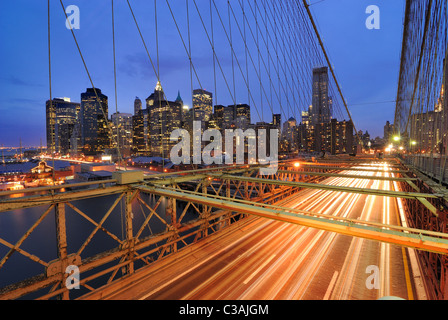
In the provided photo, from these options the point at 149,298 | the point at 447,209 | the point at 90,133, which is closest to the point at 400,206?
the point at 447,209

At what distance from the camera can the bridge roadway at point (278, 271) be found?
605cm

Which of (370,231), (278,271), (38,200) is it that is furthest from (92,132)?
(370,231)

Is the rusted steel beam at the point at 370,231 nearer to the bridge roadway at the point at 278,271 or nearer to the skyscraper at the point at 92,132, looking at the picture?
the bridge roadway at the point at 278,271

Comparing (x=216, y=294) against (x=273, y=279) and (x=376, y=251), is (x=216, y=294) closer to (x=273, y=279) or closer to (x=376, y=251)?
(x=273, y=279)

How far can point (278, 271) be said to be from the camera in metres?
7.09

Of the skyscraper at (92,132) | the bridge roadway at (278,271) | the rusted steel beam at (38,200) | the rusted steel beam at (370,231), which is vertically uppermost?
Result: the skyscraper at (92,132)

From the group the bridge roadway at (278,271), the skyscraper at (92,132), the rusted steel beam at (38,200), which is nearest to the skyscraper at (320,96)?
the bridge roadway at (278,271)

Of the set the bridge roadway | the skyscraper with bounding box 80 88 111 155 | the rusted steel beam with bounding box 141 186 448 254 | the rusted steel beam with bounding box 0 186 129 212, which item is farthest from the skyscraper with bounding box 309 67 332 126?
the skyscraper with bounding box 80 88 111 155

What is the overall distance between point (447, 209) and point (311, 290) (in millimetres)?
4598

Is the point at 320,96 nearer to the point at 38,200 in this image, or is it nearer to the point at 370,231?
the point at 370,231

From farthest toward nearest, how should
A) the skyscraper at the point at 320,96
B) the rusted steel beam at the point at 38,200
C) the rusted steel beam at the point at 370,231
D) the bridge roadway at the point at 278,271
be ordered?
the skyscraper at the point at 320,96 < the bridge roadway at the point at 278,271 < the rusted steel beam at the point at 38,200 < the rusted steel beam at the point at 370,231

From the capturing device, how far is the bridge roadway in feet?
19.9

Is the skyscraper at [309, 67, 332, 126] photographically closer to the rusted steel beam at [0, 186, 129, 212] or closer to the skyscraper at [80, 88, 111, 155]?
the rusted steel beam at [0, 186, 129, 212]
